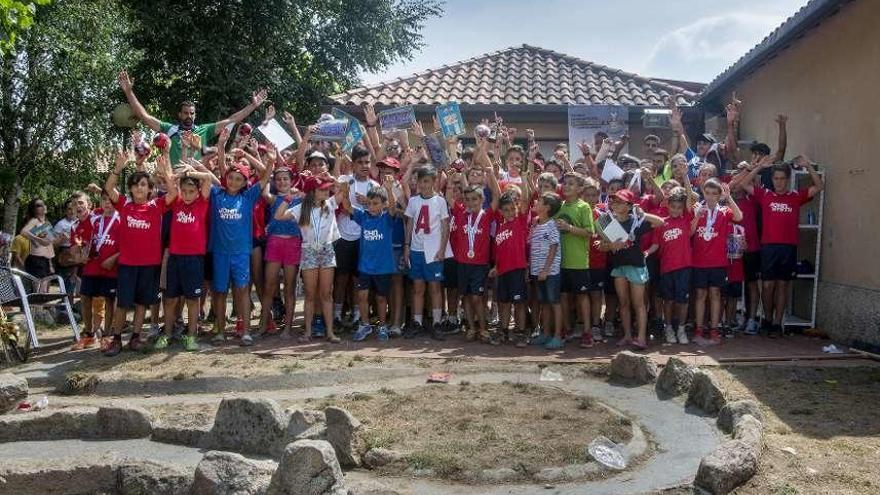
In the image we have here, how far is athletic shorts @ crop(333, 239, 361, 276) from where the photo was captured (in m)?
9.28

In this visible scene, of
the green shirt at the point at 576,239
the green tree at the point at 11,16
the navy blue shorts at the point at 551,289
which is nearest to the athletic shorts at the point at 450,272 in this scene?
Result: the navy blue shorts at the point at 551,289

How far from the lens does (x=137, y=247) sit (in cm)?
857

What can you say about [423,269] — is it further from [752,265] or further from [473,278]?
[752,265]

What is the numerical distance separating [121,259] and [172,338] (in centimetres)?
104

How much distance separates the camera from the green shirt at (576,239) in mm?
8859

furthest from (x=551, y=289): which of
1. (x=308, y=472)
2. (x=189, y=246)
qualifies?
(x=308, y=472)

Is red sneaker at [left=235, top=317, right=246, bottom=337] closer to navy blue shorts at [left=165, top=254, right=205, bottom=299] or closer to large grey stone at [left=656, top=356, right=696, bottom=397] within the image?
navy blue shorts at [left=165, top=254, right=205, bottom=299]

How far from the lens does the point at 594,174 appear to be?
33.8 feet

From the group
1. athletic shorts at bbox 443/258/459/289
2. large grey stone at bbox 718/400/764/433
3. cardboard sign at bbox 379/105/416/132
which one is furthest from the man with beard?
large grey stone at bbox 718/400/764/433

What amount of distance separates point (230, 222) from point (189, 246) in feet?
1.71

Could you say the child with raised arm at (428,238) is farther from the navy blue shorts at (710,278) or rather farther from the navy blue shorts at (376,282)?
the navy blue shorts at (710,278)

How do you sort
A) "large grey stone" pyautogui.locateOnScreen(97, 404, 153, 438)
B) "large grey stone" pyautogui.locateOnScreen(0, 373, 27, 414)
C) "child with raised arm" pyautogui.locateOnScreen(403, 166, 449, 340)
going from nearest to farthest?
"large grey stone" pyautogui.locateOnScreen(97, 404, 153, 438) < "large grey stone" pyautogui.locateOnScreen(0, 373, 27, 414) < "child with raised arm" pyautogui.locateOnScreen(403, 166, 449, 340)

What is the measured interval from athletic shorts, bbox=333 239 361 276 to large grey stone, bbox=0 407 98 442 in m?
3.67

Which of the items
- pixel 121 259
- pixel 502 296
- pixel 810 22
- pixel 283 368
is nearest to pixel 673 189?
pixel 502 296
